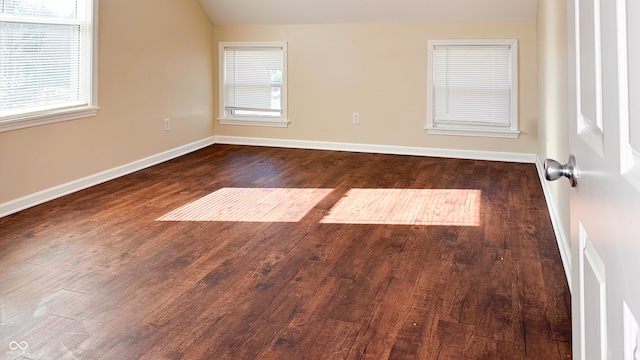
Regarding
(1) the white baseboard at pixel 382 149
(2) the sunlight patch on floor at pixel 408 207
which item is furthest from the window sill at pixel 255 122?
(2) the sunlight patch on floor at pixel 408 207

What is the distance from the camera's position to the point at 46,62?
12.6ft

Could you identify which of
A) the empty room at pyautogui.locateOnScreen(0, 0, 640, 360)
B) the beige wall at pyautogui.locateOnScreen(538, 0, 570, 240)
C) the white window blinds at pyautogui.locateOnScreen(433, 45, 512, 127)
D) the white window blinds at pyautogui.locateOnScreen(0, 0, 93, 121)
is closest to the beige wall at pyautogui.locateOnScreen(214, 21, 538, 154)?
the empty room at pyautogui.locateOnScreen(0, 0, 640, 360)

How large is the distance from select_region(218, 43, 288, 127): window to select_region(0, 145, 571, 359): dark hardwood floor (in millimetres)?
2470

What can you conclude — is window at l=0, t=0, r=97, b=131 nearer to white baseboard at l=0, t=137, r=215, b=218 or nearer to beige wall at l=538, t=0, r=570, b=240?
white baseboard at l=0, t=137, r=215, b=218

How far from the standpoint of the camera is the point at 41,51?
3.78 m

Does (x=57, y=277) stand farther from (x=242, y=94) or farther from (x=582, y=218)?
(x=242, y=94)

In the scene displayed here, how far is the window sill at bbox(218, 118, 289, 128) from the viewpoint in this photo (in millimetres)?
6242

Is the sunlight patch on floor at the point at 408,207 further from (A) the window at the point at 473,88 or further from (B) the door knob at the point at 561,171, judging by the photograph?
(B) the door knob at the point at 561,171

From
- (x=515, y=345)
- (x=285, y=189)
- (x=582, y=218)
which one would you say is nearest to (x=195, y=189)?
(x=285, y=189)

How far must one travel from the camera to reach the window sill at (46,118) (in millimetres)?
3543

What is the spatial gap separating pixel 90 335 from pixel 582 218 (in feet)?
6.02

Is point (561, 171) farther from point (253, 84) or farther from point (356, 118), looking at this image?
point (253, 84)

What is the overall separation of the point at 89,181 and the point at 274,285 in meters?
2.60

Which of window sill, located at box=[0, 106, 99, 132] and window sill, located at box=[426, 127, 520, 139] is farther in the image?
window sill, located at box=[426, 127, 520, 139]
